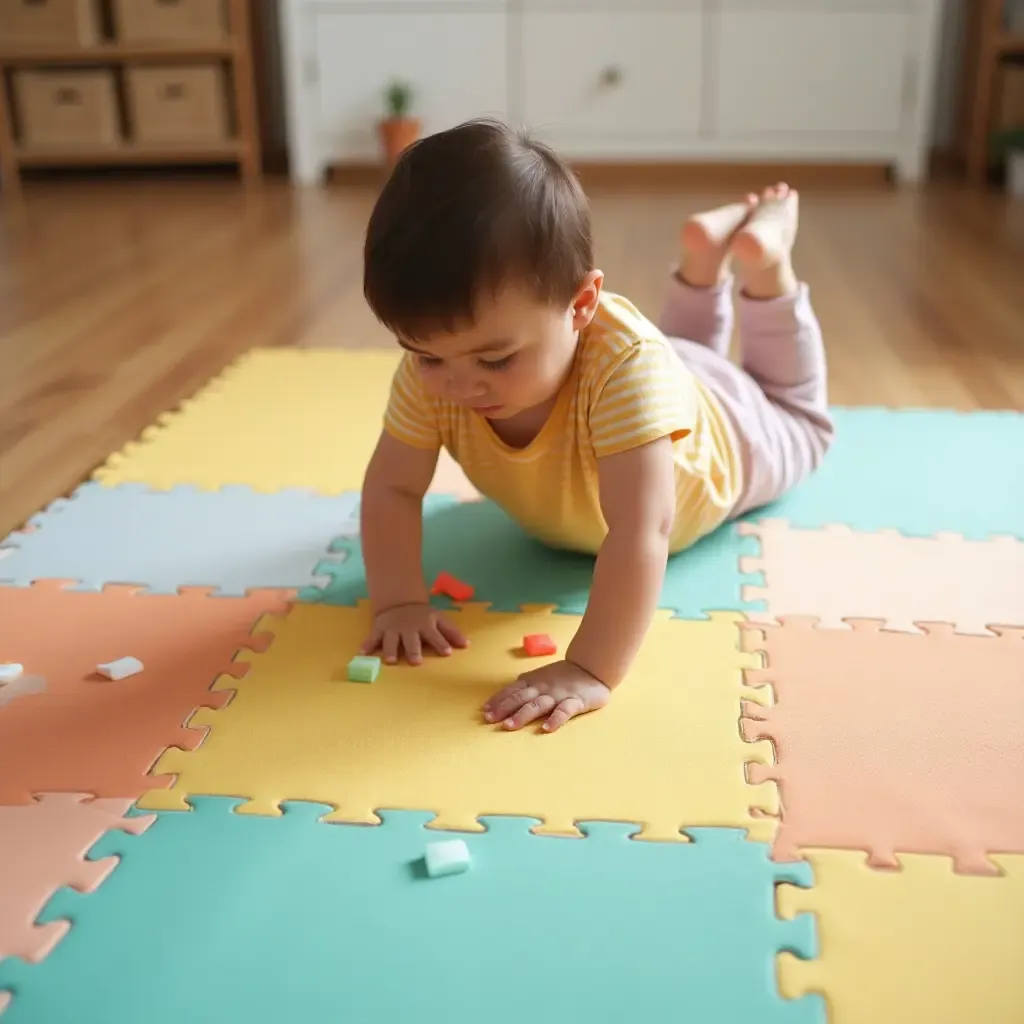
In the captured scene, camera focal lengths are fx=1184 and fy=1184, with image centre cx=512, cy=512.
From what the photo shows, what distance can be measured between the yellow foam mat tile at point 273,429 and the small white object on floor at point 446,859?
0.65 m

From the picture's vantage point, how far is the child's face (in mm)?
816

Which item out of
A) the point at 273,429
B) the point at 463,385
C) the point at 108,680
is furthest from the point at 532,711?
the point at 273,429

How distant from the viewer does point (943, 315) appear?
1988 millimetres

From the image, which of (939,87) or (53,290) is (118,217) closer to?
(53,290)

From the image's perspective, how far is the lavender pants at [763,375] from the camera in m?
1.19

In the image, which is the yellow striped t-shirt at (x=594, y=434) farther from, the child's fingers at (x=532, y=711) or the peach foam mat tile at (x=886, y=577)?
the child's fingers at (x=532, y=711)

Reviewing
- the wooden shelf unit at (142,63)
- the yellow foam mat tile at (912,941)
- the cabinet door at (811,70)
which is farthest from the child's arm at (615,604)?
the wooden shelf unit at (142,63)

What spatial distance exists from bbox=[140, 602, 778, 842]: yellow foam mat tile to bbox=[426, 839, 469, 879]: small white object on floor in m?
0.03

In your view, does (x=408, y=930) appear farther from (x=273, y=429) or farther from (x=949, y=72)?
(x=949, y=72)

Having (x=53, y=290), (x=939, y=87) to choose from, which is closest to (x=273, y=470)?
(x=53, y=290)

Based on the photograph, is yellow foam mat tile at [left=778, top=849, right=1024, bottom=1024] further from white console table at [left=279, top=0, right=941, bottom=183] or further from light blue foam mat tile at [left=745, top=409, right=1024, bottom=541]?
white console table at [left=279, top=0, right=941, bottom=183]

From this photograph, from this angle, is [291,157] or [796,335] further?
[291,157]

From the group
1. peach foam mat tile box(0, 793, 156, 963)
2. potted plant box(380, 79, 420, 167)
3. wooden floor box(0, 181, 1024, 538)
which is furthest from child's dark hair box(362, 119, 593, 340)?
potted plant box(380, 79, 420, 167)

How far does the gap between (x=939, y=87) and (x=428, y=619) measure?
3.08m
